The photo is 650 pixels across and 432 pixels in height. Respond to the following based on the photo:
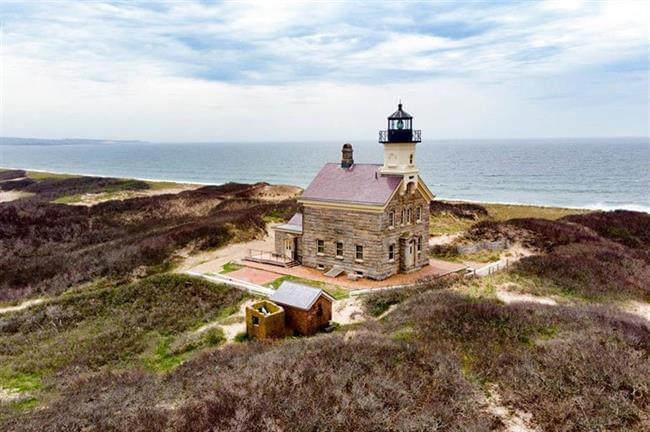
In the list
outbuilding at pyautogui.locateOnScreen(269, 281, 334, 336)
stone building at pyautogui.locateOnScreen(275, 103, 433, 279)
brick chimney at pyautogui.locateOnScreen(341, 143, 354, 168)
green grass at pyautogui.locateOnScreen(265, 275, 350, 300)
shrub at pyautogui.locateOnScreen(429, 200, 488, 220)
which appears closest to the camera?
outbuilding at pyautogui.locateOnScreen(269, 281, 334, 336)

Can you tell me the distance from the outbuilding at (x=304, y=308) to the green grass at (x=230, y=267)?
7.72 meters

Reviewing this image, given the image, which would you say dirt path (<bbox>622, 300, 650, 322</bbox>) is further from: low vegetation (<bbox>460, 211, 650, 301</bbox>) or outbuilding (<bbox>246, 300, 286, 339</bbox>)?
outbuilding (<bbox>246, 300, 286, 339</bbox>)

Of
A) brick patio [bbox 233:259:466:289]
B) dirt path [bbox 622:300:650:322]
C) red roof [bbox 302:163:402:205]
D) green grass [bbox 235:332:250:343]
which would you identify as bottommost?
green grass [bbox 235:332:250:343]

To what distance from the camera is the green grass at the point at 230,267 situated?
85.2ft

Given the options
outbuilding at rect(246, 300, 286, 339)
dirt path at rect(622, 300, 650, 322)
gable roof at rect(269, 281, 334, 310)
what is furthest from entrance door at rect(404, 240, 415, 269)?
dirt path at rect(622, 300, 650, 322)

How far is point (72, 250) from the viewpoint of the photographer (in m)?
33.5

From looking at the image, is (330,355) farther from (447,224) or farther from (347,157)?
(447,224)

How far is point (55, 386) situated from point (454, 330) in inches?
496

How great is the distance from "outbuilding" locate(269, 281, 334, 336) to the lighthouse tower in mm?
8287

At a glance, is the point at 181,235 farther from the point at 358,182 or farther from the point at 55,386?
the point at 55,386

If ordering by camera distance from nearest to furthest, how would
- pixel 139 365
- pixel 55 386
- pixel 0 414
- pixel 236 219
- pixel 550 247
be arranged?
1. pixel 0 414
2. pixel 55 386
3. pixel 139 365
4. pixel 550 247
5. pixel 236 219

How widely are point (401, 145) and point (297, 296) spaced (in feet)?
33.3

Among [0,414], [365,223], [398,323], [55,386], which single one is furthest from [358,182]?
[0,414]

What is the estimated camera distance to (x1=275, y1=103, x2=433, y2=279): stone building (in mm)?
23594
